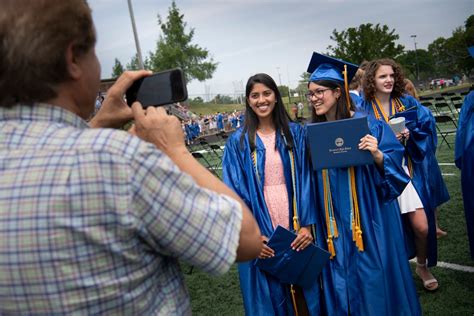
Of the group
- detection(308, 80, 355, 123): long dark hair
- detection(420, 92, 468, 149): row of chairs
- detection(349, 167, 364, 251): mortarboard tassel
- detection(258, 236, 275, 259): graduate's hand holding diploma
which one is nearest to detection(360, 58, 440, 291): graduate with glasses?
detection(308, 80, 355, 123): long dark hair

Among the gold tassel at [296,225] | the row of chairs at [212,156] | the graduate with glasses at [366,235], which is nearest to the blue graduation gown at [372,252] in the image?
the graduate with glasses at [366,235]

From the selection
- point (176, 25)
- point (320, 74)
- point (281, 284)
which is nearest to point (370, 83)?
point (320, 74)

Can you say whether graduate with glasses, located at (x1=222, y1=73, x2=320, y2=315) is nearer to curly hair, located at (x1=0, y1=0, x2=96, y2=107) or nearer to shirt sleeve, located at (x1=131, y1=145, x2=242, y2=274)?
shirt sleeve, located at (x1=131, y1=145, x2=242, y2=274)

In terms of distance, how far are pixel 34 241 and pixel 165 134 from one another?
0.41 m

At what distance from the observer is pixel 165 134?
1.07 metres

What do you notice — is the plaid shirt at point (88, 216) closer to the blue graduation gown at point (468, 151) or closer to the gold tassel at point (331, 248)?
the gold tassel at point (331, 248)

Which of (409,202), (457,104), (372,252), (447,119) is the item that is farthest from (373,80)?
(457,104)

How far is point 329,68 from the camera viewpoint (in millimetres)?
2934

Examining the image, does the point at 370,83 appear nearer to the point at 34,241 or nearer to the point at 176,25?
the point at 34,241

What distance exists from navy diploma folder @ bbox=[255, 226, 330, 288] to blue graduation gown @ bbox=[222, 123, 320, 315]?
10 centimetres

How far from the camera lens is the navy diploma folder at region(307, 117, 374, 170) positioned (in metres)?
2.43

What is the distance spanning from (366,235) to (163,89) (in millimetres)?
1987

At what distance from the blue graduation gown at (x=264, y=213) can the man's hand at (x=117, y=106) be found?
1.54m

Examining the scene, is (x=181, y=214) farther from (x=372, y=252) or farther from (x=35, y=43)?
(x=372, y=252)
